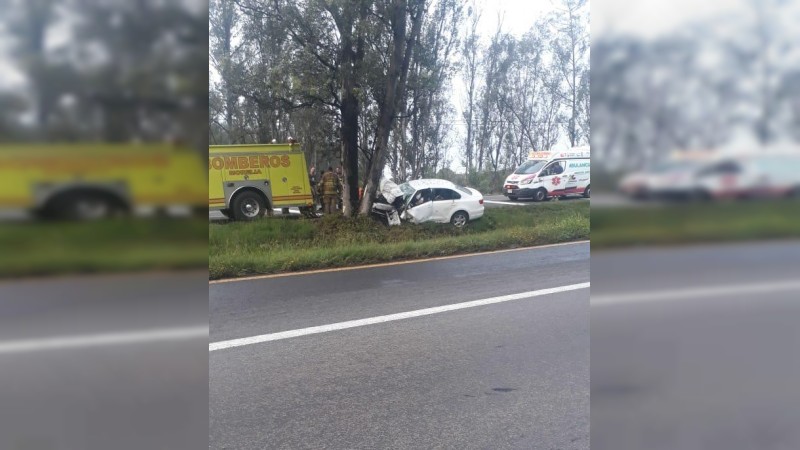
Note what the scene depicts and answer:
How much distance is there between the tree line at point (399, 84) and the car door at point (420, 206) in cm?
6

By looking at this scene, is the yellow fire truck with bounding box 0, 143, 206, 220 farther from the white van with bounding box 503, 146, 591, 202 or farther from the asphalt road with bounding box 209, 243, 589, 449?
the white van with bounding box 503, 146, 591, 202

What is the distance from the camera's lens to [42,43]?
0.74 m

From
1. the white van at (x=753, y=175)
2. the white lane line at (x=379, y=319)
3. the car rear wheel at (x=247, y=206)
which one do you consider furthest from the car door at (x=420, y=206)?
the white van at (x=753, y=175)

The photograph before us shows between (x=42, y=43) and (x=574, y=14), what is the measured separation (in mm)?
1419

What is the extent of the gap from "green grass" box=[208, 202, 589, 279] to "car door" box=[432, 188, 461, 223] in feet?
0.12

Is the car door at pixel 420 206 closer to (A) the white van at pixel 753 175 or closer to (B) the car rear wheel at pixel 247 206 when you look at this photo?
(B) the car rear wheel at pixel 247 206

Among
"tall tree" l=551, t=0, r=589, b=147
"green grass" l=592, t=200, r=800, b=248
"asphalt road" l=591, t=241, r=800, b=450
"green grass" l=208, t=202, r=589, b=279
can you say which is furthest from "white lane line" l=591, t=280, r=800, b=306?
"tall tree" l=551, t=0, r=589, b=147

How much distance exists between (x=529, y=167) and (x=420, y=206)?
1.26ft

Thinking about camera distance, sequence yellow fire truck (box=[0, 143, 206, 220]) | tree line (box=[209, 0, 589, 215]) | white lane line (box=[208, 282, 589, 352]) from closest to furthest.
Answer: yellow fire truck (box=[0, 143, 206, 220]), tree line (box=[209, 0, 589, 215]), white lane line (box=[208, 282, 589, 352])

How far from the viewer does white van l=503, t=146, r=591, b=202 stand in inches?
64.1

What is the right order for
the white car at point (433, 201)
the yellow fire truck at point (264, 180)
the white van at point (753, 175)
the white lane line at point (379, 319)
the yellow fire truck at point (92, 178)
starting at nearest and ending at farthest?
the yellow fire truck at point (92, 178) < the white van at point (753, 175) < the yellow fire truck at point (264, 180) < the white car at point (433, 201) < the white lane line at point (379, 319)

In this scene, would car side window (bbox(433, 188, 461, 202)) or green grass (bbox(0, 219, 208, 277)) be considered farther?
car side window (bbox(433, 188, 461, 202))

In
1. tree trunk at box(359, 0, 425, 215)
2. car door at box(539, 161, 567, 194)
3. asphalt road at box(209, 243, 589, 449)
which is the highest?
tree trunk at box(359, 0, 425, 215)

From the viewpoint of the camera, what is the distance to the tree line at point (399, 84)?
59.4 inches
